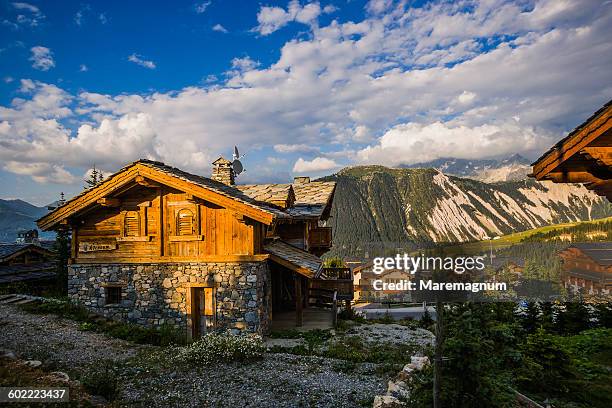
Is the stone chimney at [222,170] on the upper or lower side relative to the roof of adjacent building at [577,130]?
upper

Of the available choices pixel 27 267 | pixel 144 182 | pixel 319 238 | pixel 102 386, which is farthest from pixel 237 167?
pixel 102 386

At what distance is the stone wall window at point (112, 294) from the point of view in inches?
Answer: 577

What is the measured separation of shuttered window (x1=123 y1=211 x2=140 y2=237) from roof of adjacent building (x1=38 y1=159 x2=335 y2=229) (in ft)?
4.64

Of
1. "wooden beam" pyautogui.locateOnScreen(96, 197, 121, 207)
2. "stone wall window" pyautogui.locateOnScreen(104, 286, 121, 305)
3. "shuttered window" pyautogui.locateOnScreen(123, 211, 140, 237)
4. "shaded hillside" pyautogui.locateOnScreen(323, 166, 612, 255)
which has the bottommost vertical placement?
"stone wall window" pyautogui.locateOnScreen(104, 286, 121, 305)

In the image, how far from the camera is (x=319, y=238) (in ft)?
71.6

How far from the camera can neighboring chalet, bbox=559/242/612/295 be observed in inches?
171

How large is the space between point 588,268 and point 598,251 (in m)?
0.40

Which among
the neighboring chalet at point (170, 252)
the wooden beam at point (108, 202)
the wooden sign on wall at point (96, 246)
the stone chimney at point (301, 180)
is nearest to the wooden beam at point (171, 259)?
the neighboring chalet at point (170, 252)

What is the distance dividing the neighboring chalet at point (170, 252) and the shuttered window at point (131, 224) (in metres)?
0.04

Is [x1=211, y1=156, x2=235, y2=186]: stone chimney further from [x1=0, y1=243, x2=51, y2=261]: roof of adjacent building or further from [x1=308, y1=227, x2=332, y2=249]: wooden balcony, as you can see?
[x1=0, y1=243, x2=51, y2=261]: roof of adjacent building

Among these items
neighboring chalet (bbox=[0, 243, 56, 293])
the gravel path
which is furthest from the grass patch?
neighboring chalet (bbox=[0, 243, 56, 293])

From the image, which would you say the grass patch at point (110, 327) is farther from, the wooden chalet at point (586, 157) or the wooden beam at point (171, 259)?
the wooden chalet at point (586, 157)

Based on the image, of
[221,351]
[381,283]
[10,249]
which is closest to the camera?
[381,283]

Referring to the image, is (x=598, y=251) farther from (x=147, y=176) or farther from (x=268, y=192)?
(x=268, y=192)
